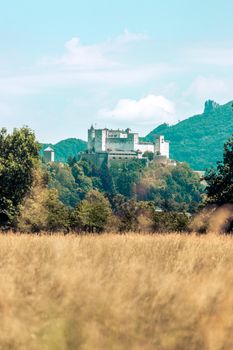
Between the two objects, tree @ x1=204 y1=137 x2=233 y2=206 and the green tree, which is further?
the green tree

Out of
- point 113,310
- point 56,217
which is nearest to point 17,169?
point 56,217

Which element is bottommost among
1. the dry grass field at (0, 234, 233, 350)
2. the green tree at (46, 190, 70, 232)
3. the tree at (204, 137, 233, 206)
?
the green tree at (46, 190, 70, 232)

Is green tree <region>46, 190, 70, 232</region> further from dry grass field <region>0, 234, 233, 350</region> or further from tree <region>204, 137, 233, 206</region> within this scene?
dry grass field <region>0, 234, 233, 350</region>

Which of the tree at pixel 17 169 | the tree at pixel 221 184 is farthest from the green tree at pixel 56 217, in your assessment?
the tree at pixel 221 184

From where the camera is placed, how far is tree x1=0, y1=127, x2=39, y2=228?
53.8 metres

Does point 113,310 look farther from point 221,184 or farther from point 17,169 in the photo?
point 17,169

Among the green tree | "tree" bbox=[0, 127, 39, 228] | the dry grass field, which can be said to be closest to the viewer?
the dry grass field

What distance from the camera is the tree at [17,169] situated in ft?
177

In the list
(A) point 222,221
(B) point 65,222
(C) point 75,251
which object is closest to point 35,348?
(C) point 75,251

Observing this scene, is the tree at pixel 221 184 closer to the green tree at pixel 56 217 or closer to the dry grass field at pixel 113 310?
the green tree at pixel 56 217

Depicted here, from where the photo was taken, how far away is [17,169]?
180 feet

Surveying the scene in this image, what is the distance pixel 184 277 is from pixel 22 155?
1975 inches

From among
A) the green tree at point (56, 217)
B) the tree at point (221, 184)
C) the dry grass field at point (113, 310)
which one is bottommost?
the green tree at point (56, 217)

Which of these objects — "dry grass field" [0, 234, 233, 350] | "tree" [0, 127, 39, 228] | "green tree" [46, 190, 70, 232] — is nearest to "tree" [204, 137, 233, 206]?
"green tree" [46, 190, 70, 232]
